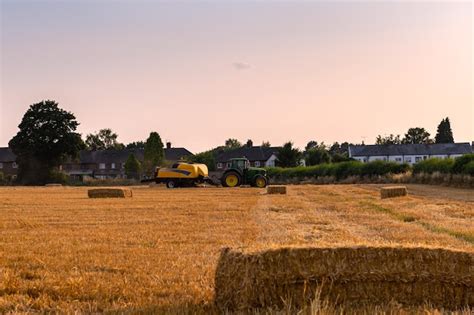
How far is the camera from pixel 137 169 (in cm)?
9731

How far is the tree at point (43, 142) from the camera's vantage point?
80.8 meters

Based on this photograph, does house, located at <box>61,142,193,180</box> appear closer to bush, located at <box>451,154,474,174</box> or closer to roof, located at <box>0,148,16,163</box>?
roof, located at <box>0,148,16,163</box>

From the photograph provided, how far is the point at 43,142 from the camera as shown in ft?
269

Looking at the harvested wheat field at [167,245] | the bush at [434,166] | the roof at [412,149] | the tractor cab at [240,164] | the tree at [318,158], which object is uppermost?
the roof at [412,149]

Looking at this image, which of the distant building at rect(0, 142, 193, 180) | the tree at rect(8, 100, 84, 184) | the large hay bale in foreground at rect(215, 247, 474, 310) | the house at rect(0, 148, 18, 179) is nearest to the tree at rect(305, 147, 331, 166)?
the distant building at rect(0, 142, 193, 180)

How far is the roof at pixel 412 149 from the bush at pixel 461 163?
70057 millimetres

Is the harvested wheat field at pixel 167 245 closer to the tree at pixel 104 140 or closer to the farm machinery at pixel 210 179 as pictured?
the farm machinery at pixel 210 179

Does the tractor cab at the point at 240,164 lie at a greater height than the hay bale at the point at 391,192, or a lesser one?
greater

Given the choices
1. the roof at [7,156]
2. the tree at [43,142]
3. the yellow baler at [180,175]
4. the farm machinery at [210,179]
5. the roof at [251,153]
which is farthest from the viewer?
the roof at [7,156]

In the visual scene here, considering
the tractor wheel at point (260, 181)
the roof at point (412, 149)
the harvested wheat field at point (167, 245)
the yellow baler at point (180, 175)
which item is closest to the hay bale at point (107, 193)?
the harvested wheat field at point (167, 245)

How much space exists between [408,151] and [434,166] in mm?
68566

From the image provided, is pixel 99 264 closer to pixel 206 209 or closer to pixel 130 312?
pixel 130 312

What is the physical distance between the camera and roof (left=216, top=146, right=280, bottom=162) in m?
119

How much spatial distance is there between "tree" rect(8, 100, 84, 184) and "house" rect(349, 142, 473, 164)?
57.5m
